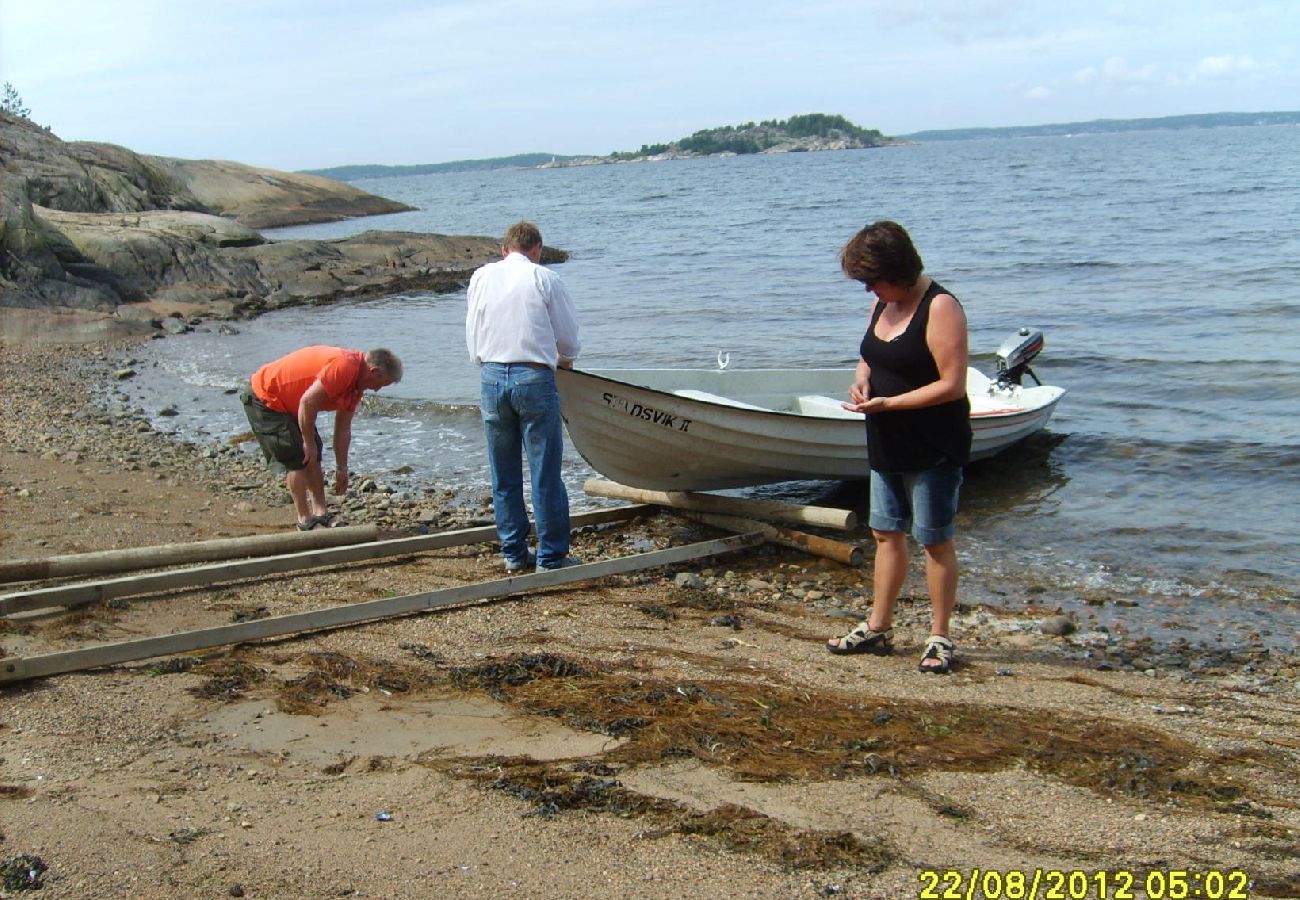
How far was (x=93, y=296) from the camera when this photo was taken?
2167 cm

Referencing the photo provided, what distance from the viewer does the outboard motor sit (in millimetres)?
11094

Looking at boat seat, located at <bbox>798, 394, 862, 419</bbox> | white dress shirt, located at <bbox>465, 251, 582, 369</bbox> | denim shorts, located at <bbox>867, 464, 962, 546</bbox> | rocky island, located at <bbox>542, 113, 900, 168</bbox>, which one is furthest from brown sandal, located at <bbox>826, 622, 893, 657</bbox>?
rocky island, located at <bbox>542, 113, 900, 168</bbox>

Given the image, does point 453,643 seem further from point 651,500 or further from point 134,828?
point 651,500

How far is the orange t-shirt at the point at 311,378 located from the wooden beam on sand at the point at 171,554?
0.86m

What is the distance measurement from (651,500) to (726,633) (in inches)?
97.7

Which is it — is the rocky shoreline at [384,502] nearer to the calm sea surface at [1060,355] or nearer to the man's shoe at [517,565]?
the calm sea surface at [1060,355]

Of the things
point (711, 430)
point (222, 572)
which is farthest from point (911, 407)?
point (222, 572)

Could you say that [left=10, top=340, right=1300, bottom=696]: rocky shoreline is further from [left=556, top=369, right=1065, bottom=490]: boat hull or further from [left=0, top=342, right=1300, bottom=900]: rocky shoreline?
[left=556, top=369, right=1065, bottom=490]: boat hull

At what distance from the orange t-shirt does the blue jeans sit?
3.53 feet

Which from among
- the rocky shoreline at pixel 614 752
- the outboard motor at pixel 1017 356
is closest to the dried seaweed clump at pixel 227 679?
the rocky shoreline at pixel 614 752

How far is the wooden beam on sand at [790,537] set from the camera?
7.63 m

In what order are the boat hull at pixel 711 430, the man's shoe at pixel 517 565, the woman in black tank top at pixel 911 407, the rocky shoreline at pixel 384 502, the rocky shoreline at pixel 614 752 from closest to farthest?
the rocky shoreline at pixel 614 752, the woman in black tank top at pixel 911 407, the rocky shoreline at pixel 384 502, the man's shoe at pixel 517 565, the boat hull at pixel 711 430

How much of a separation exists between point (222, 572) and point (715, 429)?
353 cm
